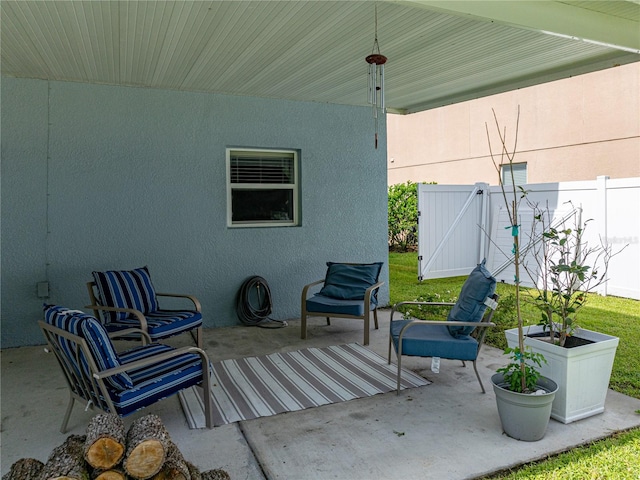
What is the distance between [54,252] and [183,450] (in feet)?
11.2

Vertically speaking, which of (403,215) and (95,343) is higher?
(403,215)

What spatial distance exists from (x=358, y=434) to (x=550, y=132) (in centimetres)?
989

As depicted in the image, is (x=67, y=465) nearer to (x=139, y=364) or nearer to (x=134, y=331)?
(x=139, y=364)

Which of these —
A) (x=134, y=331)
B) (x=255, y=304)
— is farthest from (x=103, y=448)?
(x=255, y=304)

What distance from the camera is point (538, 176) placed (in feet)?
36.6

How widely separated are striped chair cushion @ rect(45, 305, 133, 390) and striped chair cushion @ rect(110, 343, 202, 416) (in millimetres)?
79

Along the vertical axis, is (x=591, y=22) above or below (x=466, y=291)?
above

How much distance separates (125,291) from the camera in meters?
4.89

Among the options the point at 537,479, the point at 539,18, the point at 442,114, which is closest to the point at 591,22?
the point at 539,18

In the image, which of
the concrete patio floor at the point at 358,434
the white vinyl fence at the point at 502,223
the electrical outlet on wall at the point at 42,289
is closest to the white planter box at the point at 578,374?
the concrete patio floor at the point at 358,434

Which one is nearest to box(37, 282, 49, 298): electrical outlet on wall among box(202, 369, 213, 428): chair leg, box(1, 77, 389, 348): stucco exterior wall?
box(1, 77, 389, 348): stucco exterior wall

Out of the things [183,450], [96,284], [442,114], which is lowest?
[183,450]

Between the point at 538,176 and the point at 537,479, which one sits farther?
the point at 538,176

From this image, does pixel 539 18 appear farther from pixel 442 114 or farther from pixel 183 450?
pixel 442 114
